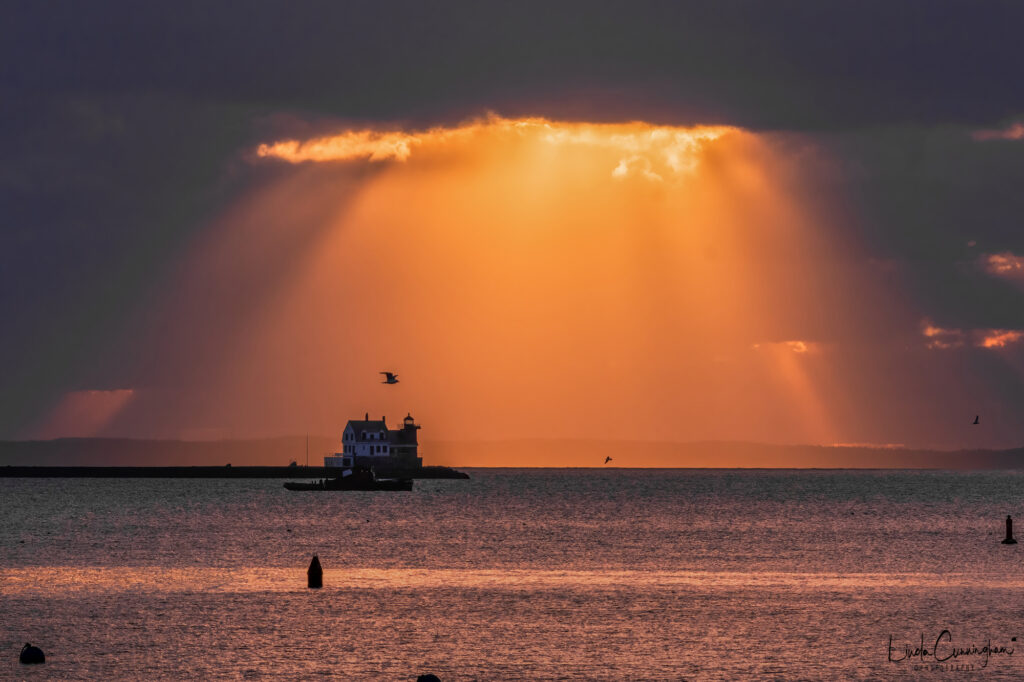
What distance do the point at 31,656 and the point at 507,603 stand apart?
A: 2402 cm

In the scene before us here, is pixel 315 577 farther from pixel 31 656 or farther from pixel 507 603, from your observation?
pixel 31 656

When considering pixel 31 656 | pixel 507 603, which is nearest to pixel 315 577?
pixel 507 603

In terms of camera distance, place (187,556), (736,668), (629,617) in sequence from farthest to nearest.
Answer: (187,556) < (629,617) < (736,668)

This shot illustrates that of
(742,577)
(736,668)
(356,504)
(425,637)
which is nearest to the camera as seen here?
(736,668)

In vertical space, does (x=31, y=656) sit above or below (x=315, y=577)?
below

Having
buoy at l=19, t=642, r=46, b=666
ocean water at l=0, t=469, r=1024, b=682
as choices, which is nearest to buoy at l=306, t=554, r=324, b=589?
ocean water at l=0, t=469, r=1024, b=682

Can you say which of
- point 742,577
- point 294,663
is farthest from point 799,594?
point 294,663

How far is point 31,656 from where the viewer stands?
1781 inches

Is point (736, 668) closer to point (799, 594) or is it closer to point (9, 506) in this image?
point (799, 594)

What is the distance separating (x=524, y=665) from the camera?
4606 centimetres

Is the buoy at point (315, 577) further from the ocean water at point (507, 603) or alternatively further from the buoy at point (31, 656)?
the buoy at point (31, 656)

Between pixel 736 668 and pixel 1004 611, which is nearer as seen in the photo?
pixel 736 668

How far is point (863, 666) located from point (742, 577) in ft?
103

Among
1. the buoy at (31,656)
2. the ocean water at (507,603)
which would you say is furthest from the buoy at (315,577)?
the buoy at (31,656)
